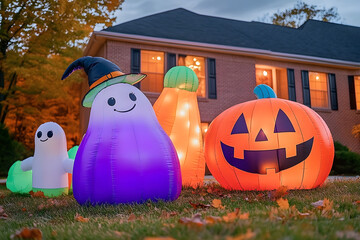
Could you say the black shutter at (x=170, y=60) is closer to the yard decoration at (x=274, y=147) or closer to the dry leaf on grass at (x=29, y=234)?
the yard decoration at (x=274, y=147)

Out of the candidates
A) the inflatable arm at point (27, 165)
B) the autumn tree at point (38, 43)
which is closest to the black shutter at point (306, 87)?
the autumn tree at point (38, 43)

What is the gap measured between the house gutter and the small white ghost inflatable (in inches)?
278

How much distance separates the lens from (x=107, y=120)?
3.91 metres

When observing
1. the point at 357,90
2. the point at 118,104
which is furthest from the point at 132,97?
the point at 357,90

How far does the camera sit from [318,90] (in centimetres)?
1623

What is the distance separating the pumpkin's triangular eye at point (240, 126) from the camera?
4941 millimetres

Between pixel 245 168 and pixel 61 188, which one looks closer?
pixel 245 168

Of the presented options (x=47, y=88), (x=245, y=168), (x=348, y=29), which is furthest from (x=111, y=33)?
(x=348, y=29)

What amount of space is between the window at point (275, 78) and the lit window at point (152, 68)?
4.78m

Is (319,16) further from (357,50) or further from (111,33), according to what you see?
(111,33)

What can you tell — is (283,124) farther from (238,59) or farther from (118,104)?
(238,59)

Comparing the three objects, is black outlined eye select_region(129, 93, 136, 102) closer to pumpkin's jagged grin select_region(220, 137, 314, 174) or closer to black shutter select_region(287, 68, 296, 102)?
pumpkin's jagged grin select_region(220, 137, 314, 174)

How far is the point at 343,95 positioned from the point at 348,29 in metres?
6.10

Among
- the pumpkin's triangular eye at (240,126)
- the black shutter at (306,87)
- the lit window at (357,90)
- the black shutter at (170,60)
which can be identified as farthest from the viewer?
the lit window at (357,90)
